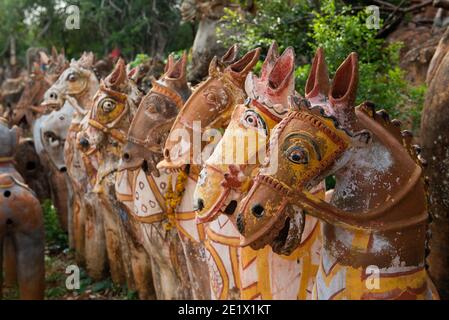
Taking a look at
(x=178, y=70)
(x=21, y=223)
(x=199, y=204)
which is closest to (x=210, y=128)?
(x=199, y=204)

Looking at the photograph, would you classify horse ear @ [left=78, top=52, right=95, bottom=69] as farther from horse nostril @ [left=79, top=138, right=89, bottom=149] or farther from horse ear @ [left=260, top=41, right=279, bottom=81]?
horse ear @ [left=260, top=41, right=279, bottom=81]

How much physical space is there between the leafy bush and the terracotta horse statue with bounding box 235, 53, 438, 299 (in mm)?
2714

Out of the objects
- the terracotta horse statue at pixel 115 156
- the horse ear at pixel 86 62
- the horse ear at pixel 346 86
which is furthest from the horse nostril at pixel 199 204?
the horse ear at pixel 86 62

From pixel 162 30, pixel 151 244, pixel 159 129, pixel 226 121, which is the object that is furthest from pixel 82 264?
pixel 162 30

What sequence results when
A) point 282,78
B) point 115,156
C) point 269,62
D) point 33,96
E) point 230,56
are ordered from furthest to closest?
point 33,96
point 115,156
point 230,56
point 269,62
point 282,78

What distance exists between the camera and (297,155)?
2.48 meters

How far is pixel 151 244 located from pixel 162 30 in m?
16.9

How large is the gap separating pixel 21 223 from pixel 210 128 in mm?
2627

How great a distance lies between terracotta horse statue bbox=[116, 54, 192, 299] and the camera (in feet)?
14.4

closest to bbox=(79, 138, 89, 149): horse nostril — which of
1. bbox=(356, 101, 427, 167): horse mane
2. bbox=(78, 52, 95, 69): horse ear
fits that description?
bbox=(78, 52, 95, 69): horse ear

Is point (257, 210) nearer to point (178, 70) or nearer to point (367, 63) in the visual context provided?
point (178, 70)

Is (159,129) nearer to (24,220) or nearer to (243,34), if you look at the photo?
(24,220)
